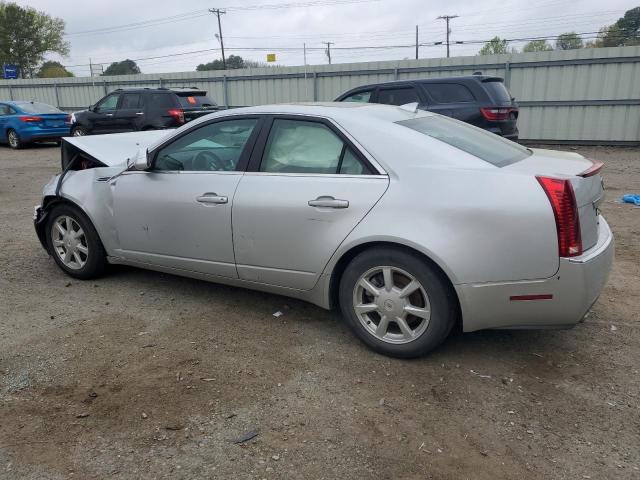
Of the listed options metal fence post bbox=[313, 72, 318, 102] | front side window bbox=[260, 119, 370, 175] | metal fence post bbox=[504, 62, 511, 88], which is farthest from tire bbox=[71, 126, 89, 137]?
front side window bbox=[260, 119, 370, 175]

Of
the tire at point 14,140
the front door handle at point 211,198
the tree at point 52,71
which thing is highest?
the tree at point 52,71

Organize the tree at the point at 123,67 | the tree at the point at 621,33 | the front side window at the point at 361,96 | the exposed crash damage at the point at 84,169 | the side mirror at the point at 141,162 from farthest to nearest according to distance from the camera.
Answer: the tree at the point at 123,67 → the tree at the point at 621,33 → the front side window at the point at 361,96 → the exposed crash damage at the point at 84,169 → the side mirror at the point at 141,162

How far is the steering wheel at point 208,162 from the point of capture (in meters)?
4.14

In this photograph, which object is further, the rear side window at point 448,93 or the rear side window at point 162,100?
the rear side window at point 162,100

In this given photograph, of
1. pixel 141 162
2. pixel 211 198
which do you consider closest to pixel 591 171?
pixel 211 198

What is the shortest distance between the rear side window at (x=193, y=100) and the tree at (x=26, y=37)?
61207 millimetres

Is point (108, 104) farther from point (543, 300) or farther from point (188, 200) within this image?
point (543, 300)

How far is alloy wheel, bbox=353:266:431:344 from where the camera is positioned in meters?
3.32

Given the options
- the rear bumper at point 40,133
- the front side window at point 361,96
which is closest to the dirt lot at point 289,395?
the front side window at point 361,96

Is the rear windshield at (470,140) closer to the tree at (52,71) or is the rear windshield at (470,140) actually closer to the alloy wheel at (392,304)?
Result: the alloy wheel at (392,304)

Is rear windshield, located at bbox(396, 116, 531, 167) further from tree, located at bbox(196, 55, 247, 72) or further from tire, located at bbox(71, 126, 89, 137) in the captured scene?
tree, located at bbox(196, 55, 247, 72)

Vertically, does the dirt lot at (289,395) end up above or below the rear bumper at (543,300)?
below

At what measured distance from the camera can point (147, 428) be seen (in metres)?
2.83

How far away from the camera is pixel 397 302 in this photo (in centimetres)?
336
